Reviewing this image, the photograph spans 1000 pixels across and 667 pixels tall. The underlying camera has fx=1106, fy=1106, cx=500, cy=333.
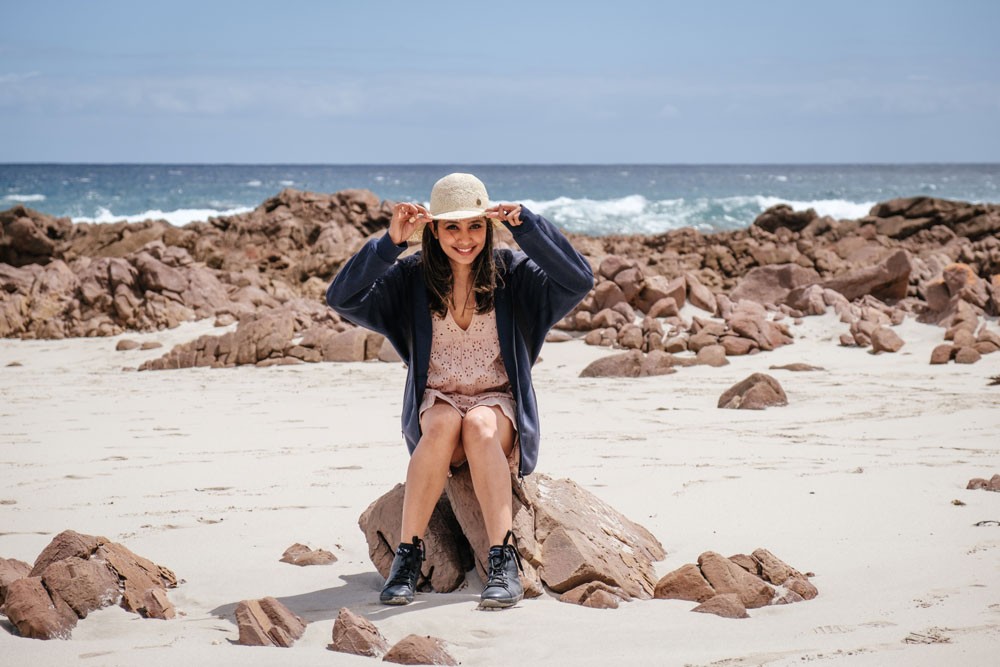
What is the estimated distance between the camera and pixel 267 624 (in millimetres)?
3518

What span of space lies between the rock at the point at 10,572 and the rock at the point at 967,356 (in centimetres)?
780

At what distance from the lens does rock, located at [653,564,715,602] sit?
3.89 metres

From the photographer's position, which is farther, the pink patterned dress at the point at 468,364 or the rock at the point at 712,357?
the rock at the point at 712,357

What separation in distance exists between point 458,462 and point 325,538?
3.10 feet

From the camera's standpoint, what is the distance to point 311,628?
3637mm

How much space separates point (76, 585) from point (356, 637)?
3.32 ft

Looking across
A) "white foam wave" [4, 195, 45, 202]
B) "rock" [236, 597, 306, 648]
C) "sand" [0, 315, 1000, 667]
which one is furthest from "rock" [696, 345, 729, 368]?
"white foam wave" [4, 195, 45, 202]

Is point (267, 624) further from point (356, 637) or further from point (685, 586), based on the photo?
point (685, 586)

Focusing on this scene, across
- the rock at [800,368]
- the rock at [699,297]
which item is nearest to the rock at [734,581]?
the rock at [800,368]

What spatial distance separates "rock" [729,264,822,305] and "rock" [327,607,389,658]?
34.7ft

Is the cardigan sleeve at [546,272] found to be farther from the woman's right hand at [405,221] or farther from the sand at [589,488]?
the sand at [589,488]

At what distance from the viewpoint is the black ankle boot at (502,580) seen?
12.6 ft

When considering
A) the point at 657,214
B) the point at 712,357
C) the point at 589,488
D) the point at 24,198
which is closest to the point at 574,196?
the point at 657,214

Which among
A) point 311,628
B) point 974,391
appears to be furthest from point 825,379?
point 311,628
